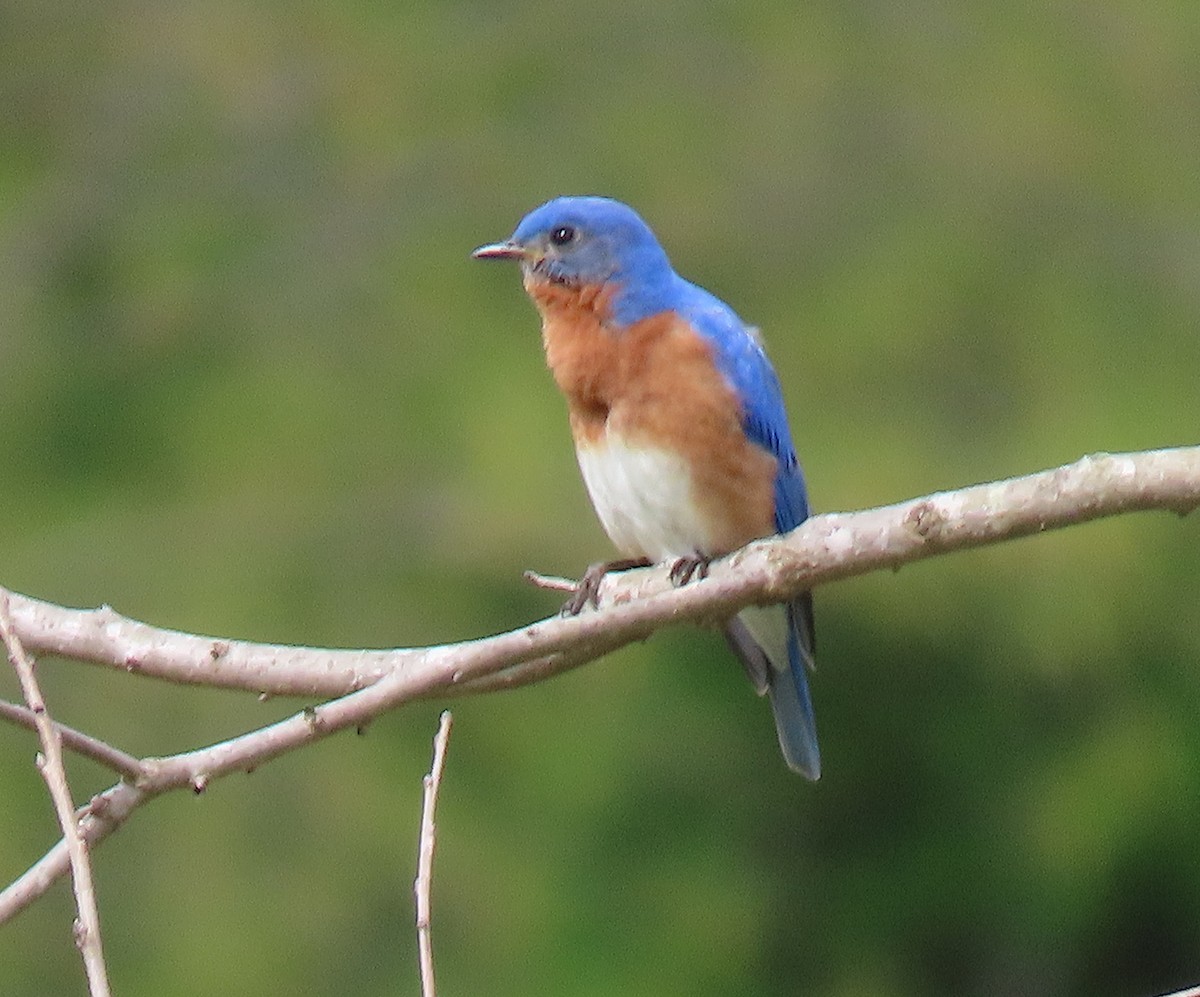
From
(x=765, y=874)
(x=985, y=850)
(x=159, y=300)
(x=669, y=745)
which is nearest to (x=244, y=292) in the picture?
(x=159, y=300)

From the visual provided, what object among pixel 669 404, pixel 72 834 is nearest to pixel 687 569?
pixel 669 404

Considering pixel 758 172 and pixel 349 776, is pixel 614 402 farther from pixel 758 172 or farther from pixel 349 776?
pixel 758 172

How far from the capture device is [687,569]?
416cm

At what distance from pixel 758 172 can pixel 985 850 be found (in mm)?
2475

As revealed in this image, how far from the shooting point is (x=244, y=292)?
22.5 feet

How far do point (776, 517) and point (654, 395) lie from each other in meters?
0.45

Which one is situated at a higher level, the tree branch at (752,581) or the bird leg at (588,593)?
the bird leg at (588,593)

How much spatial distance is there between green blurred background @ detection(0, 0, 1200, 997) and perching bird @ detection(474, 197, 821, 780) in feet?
4.80

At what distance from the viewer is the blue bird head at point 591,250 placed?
4652 millimetres

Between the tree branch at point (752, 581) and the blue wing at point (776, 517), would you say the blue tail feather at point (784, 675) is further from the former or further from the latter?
the tree branch at point (752, 581)

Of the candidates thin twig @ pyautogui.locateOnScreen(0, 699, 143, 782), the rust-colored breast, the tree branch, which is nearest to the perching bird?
the rust-colored breast

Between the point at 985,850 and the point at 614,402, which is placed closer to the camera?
the point at 614,402

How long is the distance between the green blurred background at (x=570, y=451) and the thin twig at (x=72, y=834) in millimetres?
3399

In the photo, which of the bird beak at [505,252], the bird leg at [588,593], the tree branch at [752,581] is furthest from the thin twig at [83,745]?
the bird beak at [505,252]
